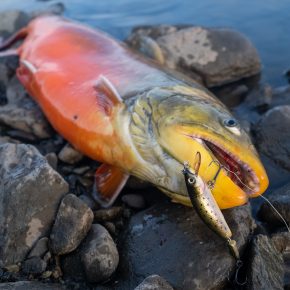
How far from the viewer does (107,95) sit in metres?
4.51

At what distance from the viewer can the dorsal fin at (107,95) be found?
4.41 meters

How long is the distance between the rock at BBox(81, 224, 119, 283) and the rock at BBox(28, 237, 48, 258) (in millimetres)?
323

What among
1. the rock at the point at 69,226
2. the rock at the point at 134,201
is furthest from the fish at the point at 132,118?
the rock at the point at 69,226

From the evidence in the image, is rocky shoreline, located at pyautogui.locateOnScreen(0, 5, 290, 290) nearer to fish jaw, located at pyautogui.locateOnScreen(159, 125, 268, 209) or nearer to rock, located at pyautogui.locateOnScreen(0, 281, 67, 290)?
rock, located at pyautogui.locateOnScreen(0, 281, 67, 290)

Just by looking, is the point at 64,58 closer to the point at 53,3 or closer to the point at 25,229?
the point at 25,229

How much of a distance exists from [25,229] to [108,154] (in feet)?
3.60

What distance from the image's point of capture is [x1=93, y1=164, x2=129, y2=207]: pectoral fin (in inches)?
168

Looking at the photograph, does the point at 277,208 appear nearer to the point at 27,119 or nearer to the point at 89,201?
the point at 89,201

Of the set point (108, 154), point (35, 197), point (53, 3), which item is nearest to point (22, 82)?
point (108, 154)

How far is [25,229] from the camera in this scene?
3.69 m

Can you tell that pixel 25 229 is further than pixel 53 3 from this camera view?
No

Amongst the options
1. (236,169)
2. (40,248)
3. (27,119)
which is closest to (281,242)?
(236,169)

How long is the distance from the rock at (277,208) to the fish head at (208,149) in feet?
1.72

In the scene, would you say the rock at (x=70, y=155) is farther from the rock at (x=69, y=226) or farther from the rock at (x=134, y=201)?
the rock at (x=69, y=226)
